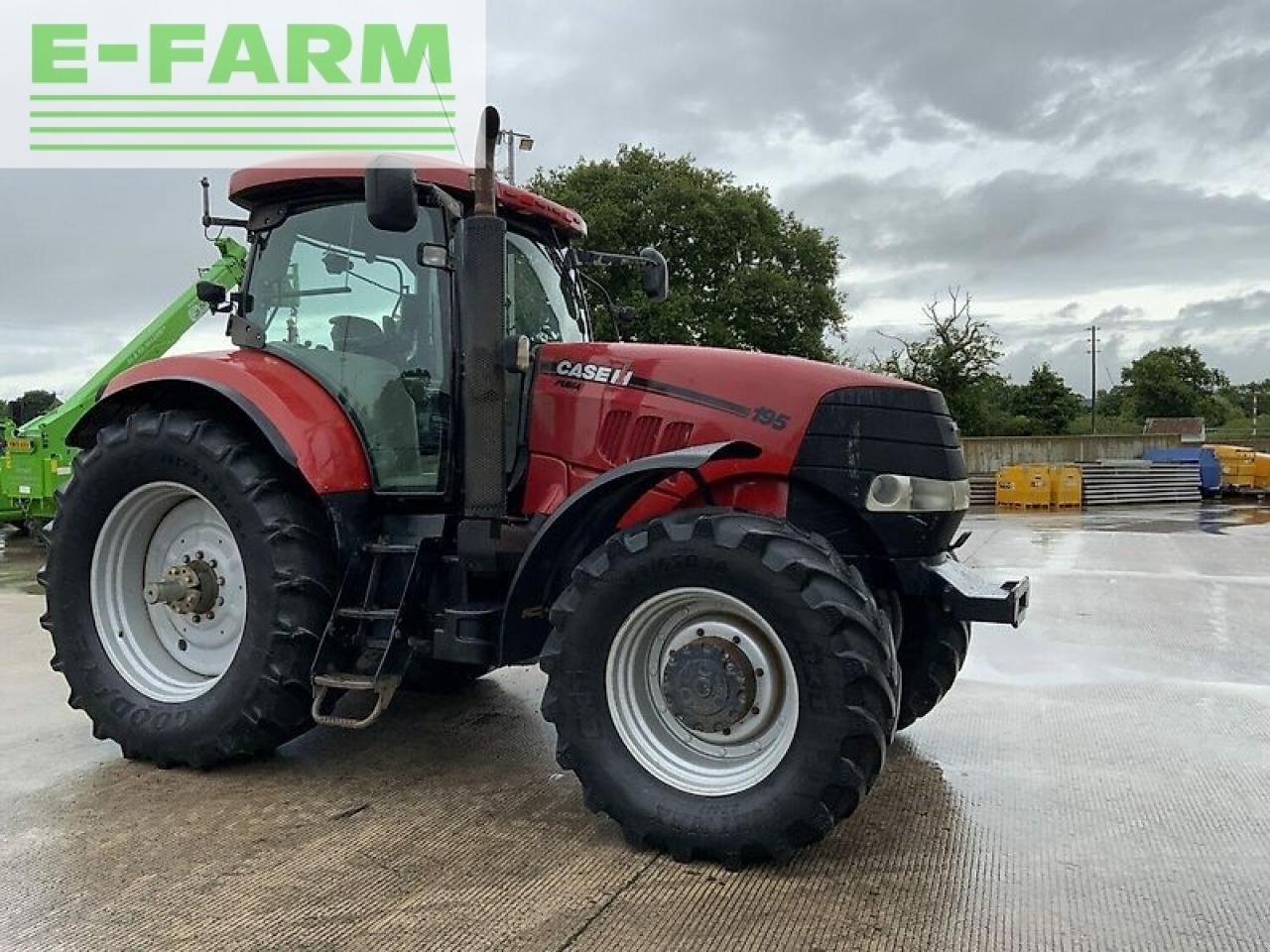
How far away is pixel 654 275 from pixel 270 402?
1.97 metres

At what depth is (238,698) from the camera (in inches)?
151

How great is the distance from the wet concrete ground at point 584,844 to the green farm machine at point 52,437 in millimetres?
6923

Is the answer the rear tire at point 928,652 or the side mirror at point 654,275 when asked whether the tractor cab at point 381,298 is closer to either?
the side mirror at point 654,275

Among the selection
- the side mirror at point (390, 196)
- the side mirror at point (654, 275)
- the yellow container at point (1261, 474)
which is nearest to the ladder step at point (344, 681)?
the side mirror at point (390, 196)

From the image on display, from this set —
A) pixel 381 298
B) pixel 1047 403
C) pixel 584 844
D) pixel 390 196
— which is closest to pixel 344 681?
pixel 584 844

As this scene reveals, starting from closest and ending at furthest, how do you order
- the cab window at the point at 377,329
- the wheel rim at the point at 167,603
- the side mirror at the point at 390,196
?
the side mirror at the point at 390,196 → the cab window at the point at 377,329 → the wheel rim at the point at 167,603

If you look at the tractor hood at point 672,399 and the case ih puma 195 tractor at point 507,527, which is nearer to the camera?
the case ih puma 195 tractor at point 507,527

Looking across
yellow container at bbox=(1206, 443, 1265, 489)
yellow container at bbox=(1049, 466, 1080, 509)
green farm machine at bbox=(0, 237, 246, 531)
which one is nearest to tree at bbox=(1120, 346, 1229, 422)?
yellow container at bbox=(1206, 443, 1265, 489)

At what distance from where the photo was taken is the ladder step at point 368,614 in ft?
12.4

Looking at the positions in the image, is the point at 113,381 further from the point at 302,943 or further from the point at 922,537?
the point at 922,537

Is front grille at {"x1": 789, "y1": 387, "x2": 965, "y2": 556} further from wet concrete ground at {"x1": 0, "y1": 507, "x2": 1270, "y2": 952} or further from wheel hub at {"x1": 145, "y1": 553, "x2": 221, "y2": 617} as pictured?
wheel hub at {"x1": 145, "y1": 553, "x2": 221, "y2": 617}

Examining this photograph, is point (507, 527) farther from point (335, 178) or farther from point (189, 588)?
point (335, 178)

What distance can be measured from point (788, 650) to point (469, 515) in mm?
1334

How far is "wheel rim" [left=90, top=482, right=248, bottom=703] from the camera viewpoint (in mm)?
4211
